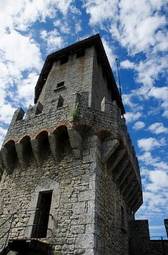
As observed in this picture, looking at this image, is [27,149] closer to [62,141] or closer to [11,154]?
[11,154]

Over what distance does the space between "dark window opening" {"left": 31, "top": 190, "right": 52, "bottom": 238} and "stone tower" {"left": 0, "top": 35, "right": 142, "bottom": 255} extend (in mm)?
25

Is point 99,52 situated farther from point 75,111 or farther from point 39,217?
point 39,217

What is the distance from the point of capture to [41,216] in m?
6.95

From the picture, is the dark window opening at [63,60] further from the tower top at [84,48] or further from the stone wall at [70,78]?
the stone wall at [70,78]

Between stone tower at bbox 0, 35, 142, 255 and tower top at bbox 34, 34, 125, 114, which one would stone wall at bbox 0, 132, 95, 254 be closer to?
stone tower at bbox 0, 35, 142, 255

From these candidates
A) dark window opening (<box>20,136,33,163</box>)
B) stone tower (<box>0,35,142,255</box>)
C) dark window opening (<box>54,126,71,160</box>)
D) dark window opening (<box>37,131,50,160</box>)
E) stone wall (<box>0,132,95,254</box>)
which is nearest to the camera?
stone wall (<box>0,132,95,254</box>)

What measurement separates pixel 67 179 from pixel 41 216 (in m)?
→ 1.38

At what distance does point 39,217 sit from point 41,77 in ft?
29.0

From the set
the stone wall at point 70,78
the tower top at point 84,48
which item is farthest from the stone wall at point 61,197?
the tower top at point 84,48

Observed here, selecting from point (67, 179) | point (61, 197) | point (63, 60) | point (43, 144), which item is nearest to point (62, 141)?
point (43, 144)

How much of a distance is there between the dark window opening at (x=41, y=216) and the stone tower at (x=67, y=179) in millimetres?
25

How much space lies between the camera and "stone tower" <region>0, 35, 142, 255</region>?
5.86 m

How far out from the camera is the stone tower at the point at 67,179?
586 cm

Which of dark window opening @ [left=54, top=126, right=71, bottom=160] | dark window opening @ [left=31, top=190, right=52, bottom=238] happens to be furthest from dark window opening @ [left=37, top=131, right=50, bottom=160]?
dark window opening @ [left=31, top=190, right=52, bottom=238]
